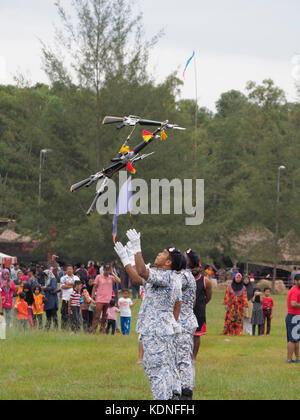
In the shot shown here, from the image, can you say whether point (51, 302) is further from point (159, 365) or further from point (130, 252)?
point (159, 365)

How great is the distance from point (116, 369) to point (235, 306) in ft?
27.9

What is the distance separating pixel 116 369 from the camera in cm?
1384

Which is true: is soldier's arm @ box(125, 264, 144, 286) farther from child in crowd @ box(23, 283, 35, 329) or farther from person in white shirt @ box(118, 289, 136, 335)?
child in crowd @ box(23, 283, 35, 329)

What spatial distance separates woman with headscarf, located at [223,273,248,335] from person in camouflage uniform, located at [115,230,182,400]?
12.6 m

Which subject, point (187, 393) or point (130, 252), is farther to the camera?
point (187, 393)

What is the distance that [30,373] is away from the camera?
13305 millimetres

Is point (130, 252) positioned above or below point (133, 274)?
above

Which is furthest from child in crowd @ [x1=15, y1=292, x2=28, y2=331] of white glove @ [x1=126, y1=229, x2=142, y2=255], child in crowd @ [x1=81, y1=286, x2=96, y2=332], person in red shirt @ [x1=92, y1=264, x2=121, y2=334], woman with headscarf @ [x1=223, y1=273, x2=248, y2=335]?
white glove @ [x1=126, y1=229, x2=142, y2=255]

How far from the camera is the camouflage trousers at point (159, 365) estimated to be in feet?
28.7

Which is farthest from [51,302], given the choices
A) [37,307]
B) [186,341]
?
[186,341]

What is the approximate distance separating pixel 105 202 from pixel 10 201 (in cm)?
993

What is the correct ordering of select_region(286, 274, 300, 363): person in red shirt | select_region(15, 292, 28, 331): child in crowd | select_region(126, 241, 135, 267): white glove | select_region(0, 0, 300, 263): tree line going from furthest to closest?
select_region(0, 0, 300, 263): tree line
select_region(15, 292, 28, 331): child in crowd
select_region(286, 274, 300, 363): person in red shirt
select_region(126, 241, 135, 267): white glove

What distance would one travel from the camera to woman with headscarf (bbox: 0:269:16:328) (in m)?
21.3

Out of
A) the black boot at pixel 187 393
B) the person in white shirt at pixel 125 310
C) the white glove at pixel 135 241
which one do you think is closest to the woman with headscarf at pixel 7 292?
the person in white shirt at pixel 125 310
